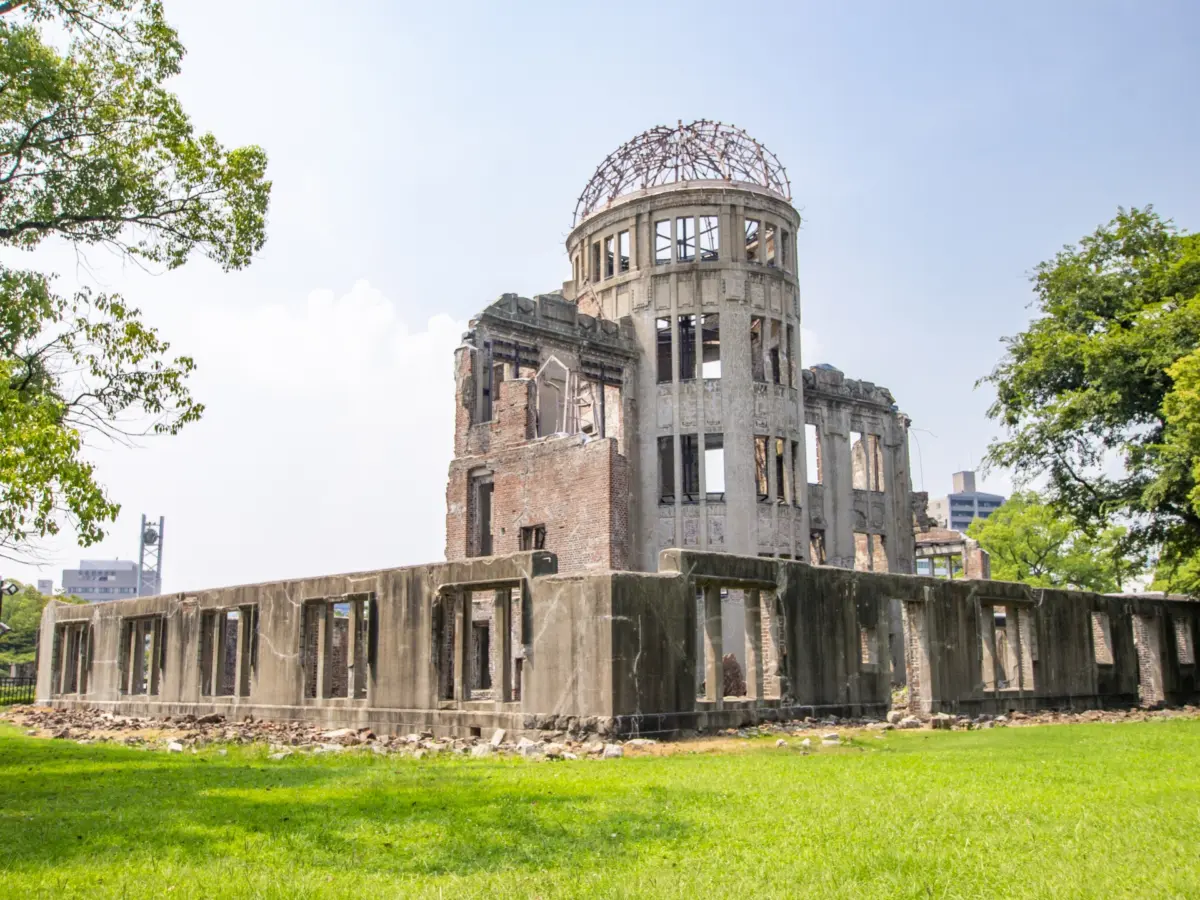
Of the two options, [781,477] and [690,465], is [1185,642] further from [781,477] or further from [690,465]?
[690,465]

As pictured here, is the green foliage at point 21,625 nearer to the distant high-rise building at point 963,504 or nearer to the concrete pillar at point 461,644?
the concrete pillar at point 461,644

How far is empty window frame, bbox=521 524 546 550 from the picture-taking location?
2808cm

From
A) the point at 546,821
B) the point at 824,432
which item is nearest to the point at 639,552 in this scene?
the point at 824,432

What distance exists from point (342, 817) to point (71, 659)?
26839 mm

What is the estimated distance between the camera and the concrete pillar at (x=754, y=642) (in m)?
17.9

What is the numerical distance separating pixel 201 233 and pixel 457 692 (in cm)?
794

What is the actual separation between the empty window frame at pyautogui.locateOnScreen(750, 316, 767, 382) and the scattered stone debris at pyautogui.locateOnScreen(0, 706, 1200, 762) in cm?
1279

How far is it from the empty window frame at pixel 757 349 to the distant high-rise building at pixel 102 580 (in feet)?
552

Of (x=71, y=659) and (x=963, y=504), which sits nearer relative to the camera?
(x=71, y=659)

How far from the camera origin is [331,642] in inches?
826

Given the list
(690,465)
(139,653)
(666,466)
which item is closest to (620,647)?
(666,466)

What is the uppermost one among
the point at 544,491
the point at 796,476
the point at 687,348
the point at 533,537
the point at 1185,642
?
the point at 687,348

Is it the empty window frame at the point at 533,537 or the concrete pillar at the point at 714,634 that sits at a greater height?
the empty window frame at the point at 533,537

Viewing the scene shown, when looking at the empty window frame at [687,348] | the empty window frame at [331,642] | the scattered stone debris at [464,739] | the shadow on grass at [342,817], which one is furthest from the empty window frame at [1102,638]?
the shadow on grass at [342,817]
